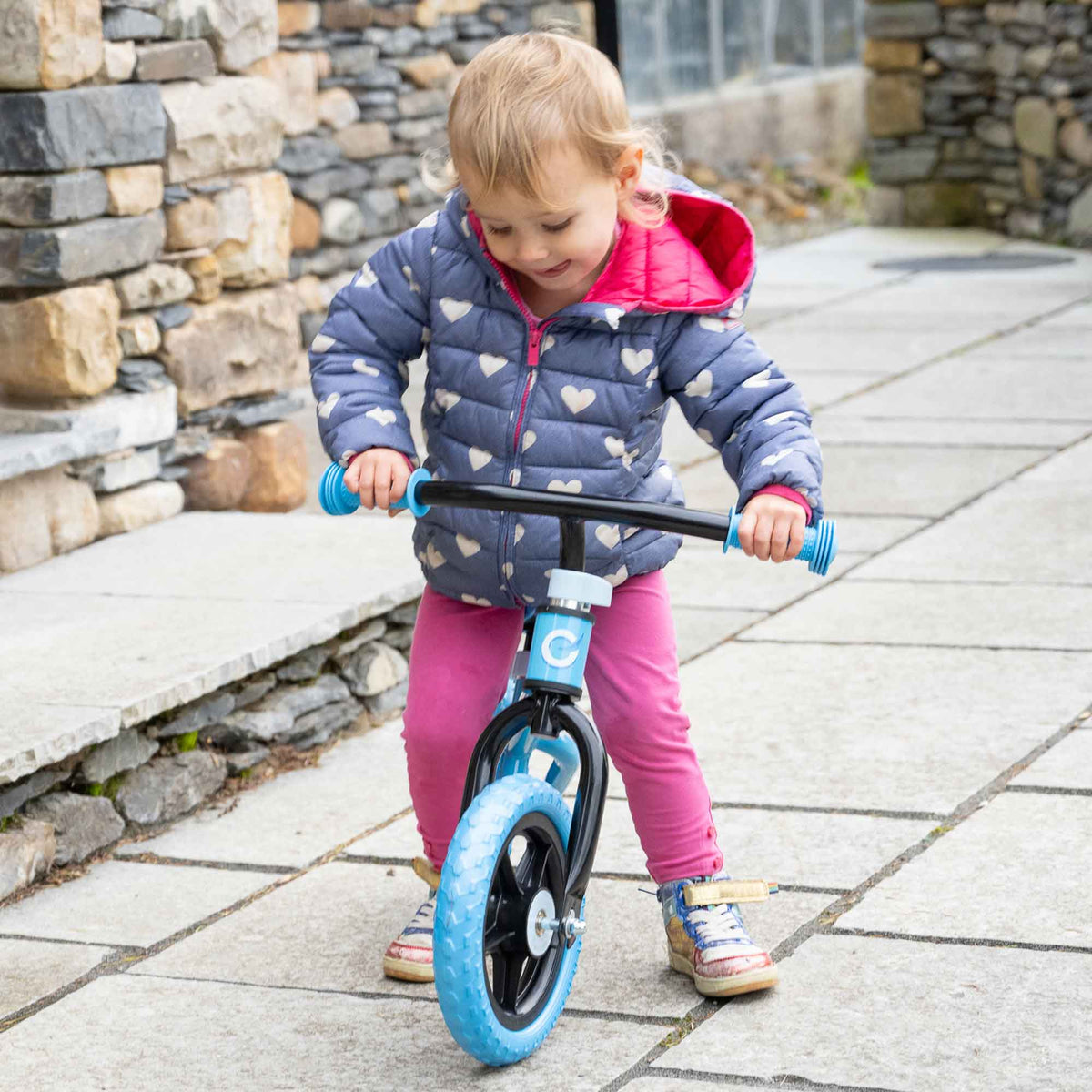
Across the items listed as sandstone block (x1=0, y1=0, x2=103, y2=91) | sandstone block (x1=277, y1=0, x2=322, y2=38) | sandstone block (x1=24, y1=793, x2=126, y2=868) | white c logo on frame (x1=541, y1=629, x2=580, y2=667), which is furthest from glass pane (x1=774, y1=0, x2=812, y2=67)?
white c logo on frame (x1=541, y1=629, x2=580, y2=667)

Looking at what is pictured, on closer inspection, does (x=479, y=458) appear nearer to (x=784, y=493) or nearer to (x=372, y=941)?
(x=784, y=493)

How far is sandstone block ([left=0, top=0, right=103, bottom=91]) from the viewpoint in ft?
13.3

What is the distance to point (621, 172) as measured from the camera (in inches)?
97.1

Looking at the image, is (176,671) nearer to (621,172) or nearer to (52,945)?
(52,945)

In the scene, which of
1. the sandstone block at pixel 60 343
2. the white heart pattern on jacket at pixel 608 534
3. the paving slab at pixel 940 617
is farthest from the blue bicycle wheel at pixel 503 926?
the sandstone block at pixel 60 343

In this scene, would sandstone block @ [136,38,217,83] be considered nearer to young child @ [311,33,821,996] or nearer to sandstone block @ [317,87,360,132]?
young child @ [311,33,821,996]

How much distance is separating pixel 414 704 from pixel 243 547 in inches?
66.3

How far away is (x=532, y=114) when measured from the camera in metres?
2.32

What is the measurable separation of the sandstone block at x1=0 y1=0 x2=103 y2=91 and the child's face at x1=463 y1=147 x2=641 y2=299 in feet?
6.56

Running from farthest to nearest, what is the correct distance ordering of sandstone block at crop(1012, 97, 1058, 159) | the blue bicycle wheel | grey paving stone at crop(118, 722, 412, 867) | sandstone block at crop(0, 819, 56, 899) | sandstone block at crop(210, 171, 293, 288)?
sandstone block at crop(1012, 97, 1058, 159), sandstone block at crop(210, 171, 293, 288), grey paving stone at crop(118, 722, 412, 867), sandstone block at crop(0, 819, 56, 899), the blue bicycle wheel

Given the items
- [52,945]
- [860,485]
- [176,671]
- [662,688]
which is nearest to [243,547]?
[176,671]

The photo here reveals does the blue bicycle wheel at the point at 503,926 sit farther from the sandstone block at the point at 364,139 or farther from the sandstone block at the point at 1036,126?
the sandstone block at the point at 1036,126

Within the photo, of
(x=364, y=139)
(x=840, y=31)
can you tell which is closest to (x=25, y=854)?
(x=364, y=139)

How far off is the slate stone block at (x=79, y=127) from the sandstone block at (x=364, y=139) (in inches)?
133
